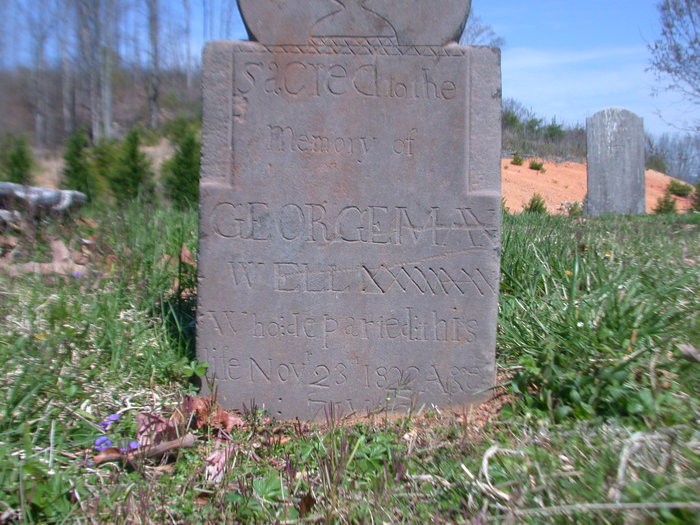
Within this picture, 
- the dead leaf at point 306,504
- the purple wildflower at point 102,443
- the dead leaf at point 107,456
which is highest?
the purple wildflower at point 102,443

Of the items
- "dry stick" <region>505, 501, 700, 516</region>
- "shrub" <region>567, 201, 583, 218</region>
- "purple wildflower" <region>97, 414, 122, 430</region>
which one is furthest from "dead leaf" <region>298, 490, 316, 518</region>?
"shrub" <region>567, 201, 583, 218</region>

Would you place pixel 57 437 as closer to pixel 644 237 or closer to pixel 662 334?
pixel 662 334

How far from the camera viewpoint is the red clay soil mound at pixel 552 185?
16.5 m

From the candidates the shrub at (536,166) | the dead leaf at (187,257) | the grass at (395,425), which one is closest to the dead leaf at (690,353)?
the grass at (395,425)

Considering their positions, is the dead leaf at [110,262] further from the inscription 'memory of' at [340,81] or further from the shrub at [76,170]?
the shrub at [76,170]

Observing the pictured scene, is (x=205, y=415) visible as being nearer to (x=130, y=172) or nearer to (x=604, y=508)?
(x=604, y=508)

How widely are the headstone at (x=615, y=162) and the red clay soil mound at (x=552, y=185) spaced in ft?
9.70

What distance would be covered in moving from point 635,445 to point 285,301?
169 centimetres

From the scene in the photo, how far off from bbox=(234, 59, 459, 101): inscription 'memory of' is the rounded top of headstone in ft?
0.40

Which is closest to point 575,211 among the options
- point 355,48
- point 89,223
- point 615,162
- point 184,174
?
point 615,162

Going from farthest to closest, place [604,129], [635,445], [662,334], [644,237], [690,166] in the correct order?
[690,166] → [604,129] → [644,237] → [662,334] → [635,445]

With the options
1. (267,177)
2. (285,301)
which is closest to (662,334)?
(285,301)

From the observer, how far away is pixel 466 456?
2520mm

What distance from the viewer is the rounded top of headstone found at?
324cm
